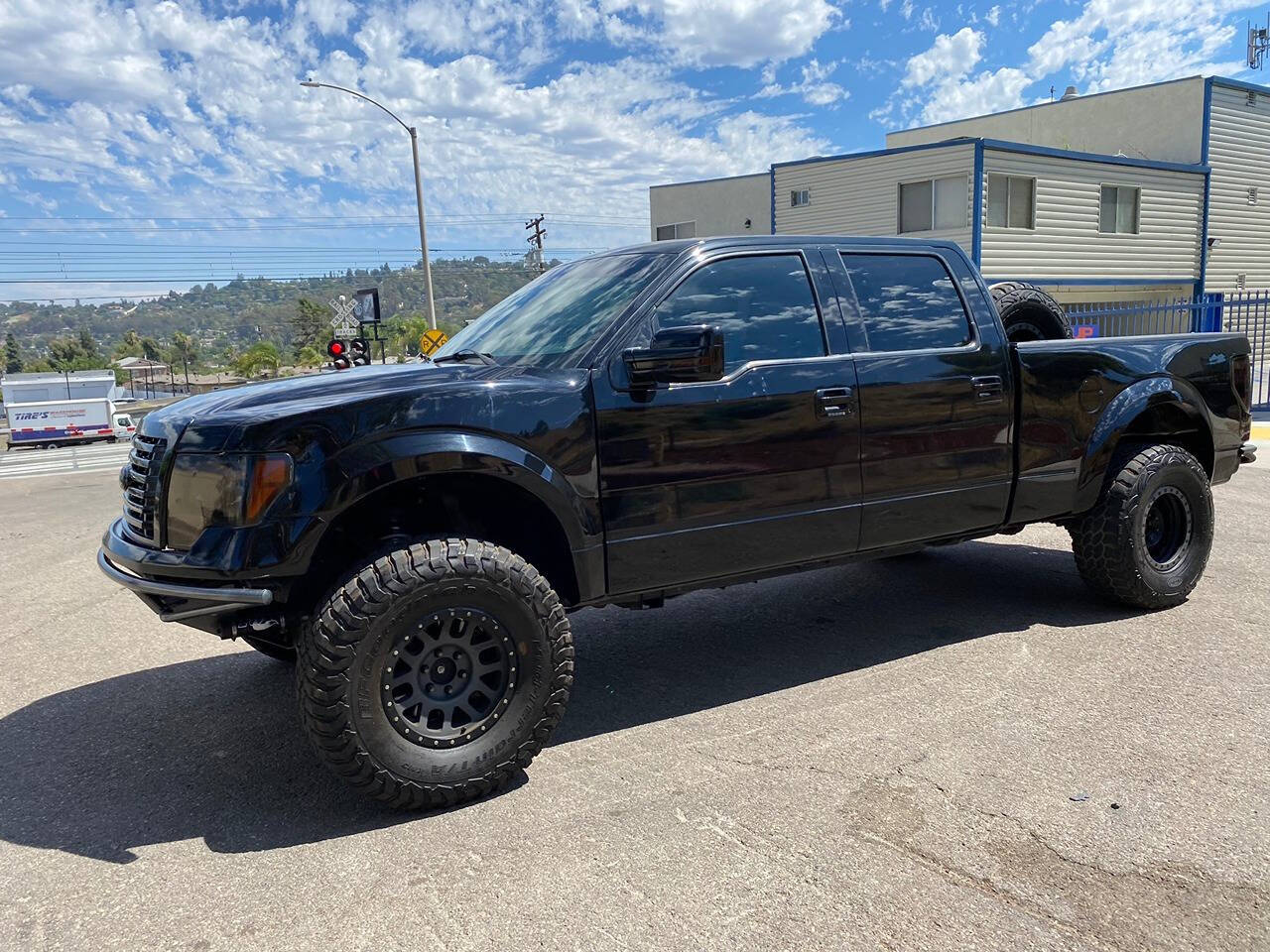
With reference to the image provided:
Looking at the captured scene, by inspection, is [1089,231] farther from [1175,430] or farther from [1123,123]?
[1175,430]

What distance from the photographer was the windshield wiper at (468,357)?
13.1 feet

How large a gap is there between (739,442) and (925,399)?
3.59ft

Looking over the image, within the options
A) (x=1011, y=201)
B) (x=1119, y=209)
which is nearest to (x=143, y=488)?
(x=1011, y=201)

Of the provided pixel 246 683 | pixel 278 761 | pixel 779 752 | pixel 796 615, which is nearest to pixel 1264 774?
pixel 779 752

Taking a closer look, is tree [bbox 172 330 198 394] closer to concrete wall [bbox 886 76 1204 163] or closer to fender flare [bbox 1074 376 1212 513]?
concrete wall [bbox 886 76 1204 163]

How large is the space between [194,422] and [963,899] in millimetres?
2879

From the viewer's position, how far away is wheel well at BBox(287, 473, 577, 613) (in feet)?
11.2

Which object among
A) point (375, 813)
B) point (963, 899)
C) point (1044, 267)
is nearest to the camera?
point (963, 899)

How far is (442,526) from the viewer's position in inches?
148

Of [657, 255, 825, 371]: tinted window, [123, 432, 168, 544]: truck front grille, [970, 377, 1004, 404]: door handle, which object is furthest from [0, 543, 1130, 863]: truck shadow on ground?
[657, 255, 825, 371]: tinted window

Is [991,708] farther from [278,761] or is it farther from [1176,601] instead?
[278,761]

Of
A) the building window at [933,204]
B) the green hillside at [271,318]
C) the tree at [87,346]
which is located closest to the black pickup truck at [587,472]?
the building window at [933,204]

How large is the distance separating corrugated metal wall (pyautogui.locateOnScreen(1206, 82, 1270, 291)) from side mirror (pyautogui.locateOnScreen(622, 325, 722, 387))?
29460mm

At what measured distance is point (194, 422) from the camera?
10.5 feet
